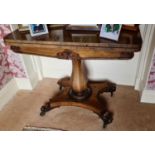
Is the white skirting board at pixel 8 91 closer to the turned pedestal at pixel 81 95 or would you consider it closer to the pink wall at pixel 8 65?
the pink wall at pixel 8 65

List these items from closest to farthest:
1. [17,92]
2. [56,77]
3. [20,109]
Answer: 1. [20,109]
2. [17,92]
3. [56,77]

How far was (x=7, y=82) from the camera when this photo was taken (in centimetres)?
188

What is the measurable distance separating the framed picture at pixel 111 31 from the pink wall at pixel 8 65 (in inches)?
36.5

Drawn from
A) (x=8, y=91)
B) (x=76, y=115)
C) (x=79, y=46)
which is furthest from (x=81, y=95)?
(x=8, y=91)

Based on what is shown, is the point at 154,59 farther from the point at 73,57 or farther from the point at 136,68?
the point at 73,57

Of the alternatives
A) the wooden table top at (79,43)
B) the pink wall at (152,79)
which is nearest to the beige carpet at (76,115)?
the pink wall at (152,79)

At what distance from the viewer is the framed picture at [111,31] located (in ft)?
4.01

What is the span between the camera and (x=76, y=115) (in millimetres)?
1697

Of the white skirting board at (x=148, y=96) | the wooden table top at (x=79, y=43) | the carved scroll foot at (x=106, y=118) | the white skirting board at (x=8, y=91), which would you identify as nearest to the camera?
the wooden table top at (x=79, y=43)
